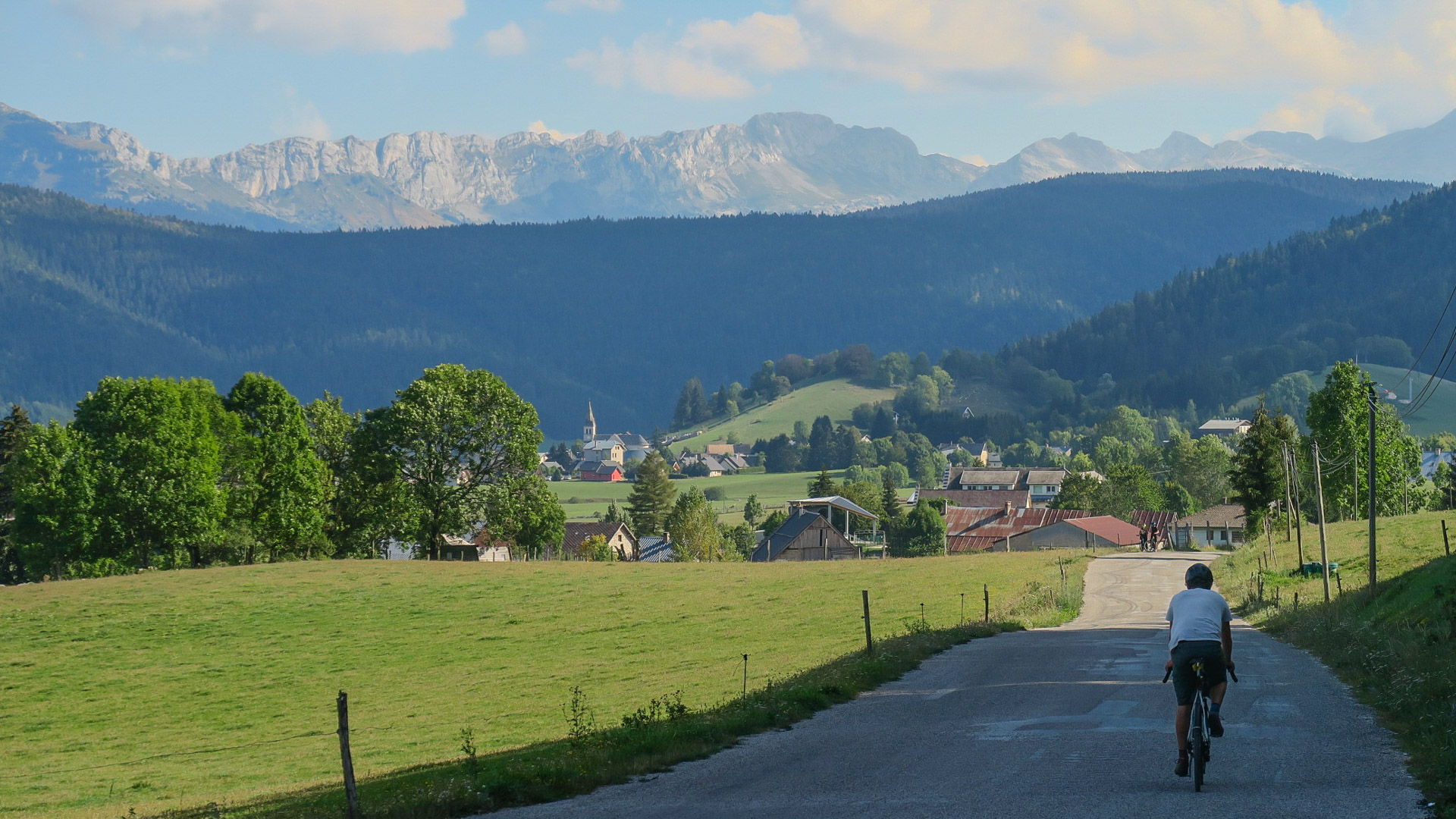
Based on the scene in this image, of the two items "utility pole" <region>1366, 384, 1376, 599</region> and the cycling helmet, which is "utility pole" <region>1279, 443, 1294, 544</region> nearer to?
"utility pole" <region>1366, 384, 1376, 599</region>

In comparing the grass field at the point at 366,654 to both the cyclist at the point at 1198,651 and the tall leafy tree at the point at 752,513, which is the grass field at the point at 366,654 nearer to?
the cyclist at the point at 1198,651

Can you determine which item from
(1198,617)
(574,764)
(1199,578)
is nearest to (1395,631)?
(1199,578)

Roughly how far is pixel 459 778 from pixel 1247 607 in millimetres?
35155

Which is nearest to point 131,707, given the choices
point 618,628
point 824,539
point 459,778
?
point 618,628

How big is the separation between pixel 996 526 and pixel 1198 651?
136 m

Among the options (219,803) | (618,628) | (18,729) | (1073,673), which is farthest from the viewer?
(618,628)

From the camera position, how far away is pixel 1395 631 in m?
26.2

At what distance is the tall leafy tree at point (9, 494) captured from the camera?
78.7 meters

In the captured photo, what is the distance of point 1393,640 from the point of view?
24141 mm

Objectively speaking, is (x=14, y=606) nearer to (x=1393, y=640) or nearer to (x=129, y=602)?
(x=129, y=602)

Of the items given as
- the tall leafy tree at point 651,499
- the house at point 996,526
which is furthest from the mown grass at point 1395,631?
the tall leafy tree at point 651,499

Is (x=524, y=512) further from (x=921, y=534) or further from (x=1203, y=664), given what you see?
(x=921, y=534)

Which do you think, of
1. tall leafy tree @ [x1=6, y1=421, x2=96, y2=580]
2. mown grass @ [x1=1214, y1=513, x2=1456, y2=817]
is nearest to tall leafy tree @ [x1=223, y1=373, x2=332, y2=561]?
tall leafy tree @ [x1=6, y1=421, x2=96, y2=580]

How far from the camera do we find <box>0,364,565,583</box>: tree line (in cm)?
6931
